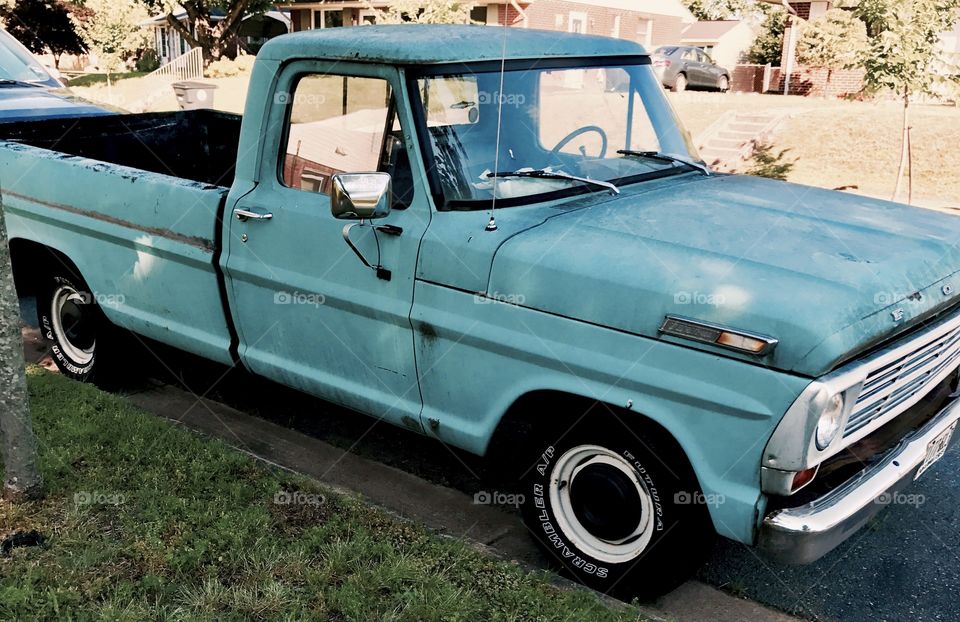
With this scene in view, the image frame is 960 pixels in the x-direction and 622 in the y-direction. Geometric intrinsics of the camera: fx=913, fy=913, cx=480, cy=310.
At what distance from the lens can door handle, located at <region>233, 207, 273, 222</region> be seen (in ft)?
14.3

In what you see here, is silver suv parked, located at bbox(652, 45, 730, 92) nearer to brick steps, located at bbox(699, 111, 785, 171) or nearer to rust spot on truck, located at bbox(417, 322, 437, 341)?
brick steps, located at bbox(699, 111, 785, 171)

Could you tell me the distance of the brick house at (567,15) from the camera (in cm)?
3503

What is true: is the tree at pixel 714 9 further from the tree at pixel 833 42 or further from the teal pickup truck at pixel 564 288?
the teal pickup truck at pixel 564 288

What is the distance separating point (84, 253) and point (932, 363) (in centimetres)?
446

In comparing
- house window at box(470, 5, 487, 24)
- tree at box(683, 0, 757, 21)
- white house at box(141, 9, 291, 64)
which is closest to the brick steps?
house window at box(470, 5, 487, 24)

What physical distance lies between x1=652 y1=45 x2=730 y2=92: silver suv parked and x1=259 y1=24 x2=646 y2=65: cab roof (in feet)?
91.9

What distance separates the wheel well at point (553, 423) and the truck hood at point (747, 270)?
1.16ft

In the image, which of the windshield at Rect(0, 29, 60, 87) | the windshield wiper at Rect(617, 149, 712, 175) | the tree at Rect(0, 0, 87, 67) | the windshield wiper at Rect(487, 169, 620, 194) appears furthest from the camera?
the tree at Rect(0, 0, 87, 67)

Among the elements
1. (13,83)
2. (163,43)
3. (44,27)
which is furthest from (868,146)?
(163,43)

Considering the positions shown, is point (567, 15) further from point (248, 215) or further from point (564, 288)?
point (564, 288)

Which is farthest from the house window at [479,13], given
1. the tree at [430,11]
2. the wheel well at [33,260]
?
the wheel well at [33,260]

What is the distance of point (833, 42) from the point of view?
56.0ft

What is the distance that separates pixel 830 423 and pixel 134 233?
3712 millimetres

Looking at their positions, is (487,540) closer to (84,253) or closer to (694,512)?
(694,512)
